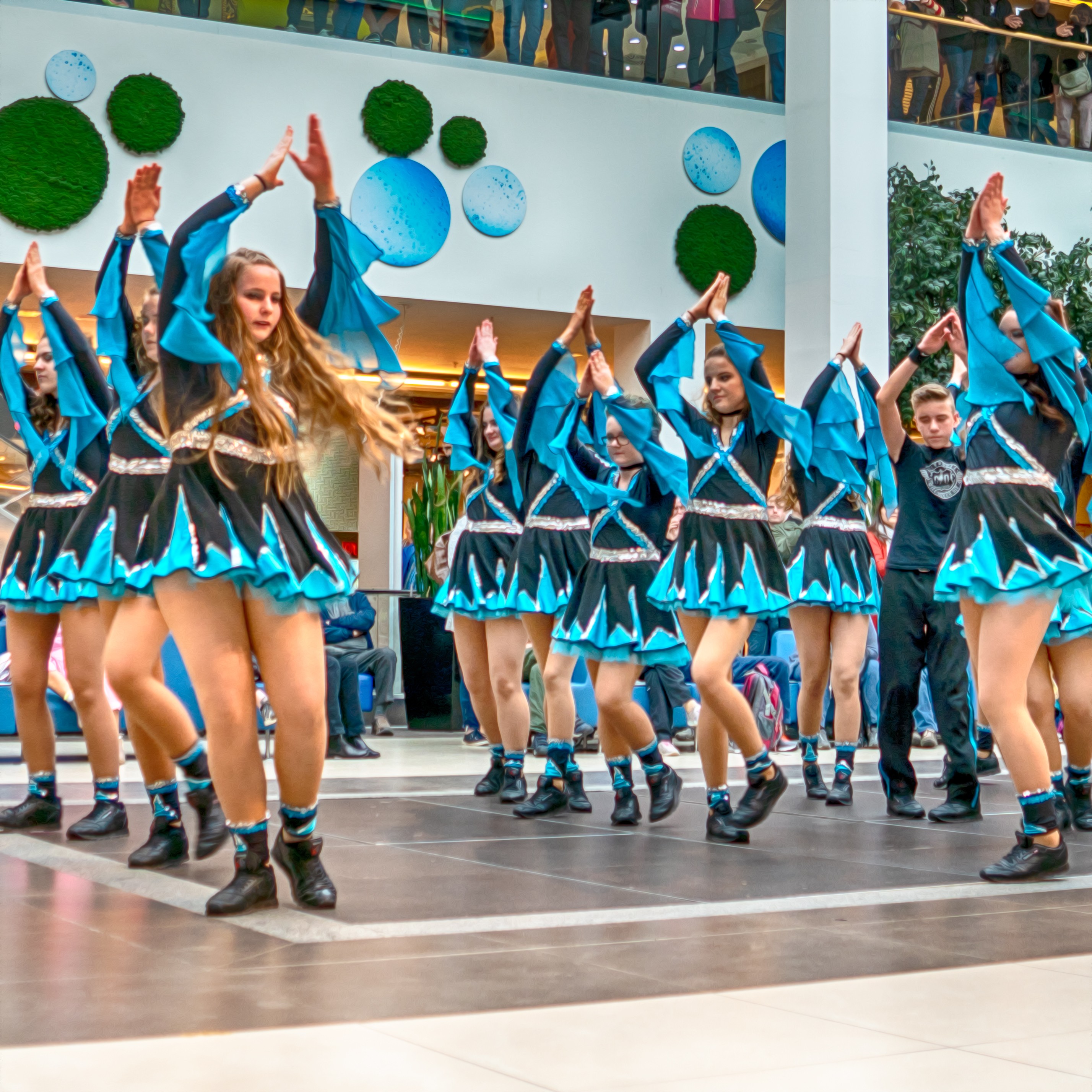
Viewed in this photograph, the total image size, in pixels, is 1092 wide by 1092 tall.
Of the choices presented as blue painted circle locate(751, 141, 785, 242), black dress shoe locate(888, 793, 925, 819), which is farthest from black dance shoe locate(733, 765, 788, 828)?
blue painted circle locate(751, 141, 785, 242)

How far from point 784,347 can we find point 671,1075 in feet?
39.5

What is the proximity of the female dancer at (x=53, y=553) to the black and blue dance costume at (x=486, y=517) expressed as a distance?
182cm

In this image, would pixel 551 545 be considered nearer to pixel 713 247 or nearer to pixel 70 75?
pixel 70 75

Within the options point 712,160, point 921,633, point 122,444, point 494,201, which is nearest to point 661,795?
point 921,633

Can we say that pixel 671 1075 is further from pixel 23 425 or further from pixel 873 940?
pixel 23 425

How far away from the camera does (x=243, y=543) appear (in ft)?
11.6

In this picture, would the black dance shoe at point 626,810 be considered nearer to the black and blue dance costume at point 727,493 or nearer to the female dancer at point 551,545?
the female dancer at point 551,545

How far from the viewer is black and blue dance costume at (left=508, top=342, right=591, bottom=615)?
6.02 metres

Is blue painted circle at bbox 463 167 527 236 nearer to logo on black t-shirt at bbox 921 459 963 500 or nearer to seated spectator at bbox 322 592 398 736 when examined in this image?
seated spectator at bbox 322 592 398 736

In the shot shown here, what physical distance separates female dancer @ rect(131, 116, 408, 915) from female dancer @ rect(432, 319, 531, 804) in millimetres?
2515

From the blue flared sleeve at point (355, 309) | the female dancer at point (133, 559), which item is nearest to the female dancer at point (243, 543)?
the blue flared sleeve at point (355, 309)

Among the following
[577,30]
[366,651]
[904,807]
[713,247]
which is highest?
[577,30]

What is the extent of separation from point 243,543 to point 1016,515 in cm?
231

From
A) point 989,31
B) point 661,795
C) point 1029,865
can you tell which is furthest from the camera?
point 989,31
